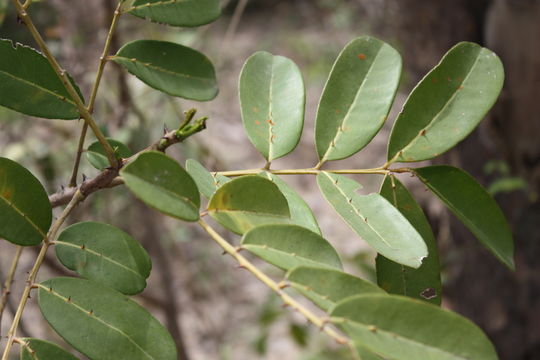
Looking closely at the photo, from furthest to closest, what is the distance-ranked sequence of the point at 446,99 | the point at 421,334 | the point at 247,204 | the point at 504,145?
the point at 504,145
the point at 446,99
the point at 247,204
the point at 421,334

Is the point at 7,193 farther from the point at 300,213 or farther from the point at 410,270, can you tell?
the point at 410,270

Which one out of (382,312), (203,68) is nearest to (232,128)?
(203,68)

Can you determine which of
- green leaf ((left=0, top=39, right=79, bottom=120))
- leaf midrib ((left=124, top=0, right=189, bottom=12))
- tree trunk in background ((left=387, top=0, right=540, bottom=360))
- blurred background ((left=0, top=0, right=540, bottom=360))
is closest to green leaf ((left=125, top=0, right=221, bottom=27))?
leaf midrib ((left=124, top=0, right=189, bottom=12))

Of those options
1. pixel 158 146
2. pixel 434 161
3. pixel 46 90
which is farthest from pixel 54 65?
pixel 434 161

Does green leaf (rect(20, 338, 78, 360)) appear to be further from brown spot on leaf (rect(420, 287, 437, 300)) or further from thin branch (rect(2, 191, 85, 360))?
brown spot on leaf (rect(420, 287, 437, 300))

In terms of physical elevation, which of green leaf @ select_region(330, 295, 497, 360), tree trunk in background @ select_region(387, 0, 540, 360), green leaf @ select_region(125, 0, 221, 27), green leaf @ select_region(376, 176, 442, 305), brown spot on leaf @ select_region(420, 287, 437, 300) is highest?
green leaf @ select_region(125, 0, 221, 27)

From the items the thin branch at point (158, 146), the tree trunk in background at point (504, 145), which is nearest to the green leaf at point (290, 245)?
the thin branch at point (158, 146)
